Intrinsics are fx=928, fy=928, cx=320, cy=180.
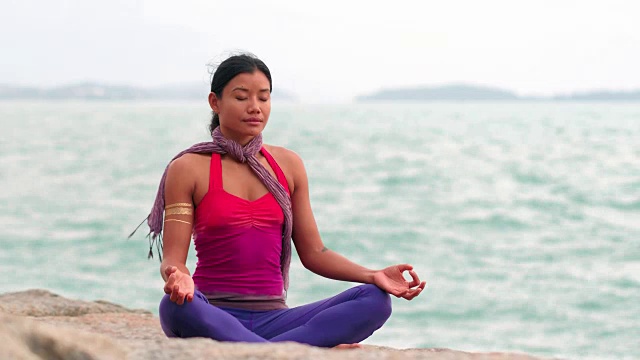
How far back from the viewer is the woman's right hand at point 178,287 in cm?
322

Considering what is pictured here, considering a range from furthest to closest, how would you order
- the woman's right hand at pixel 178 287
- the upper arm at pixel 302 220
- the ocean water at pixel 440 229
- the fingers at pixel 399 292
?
the ocean water at pixel 440 229
the upper arm at pixel 302 220
the fingers at pixel 399 292
the woman's right hand at pixel 178 287

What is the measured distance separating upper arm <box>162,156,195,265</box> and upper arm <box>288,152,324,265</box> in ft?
1.46

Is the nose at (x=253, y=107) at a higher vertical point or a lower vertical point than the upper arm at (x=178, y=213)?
higher

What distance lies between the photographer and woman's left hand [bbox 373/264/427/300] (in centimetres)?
347

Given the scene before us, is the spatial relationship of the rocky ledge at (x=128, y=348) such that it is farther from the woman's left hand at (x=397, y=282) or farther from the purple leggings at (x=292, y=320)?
the woman's left hand at (x=397, y=282)

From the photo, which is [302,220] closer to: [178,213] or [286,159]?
[286,159]

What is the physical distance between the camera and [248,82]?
3.60 metres

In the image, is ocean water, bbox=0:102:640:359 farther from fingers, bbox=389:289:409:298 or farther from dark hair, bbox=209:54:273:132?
dark hair, bbox=209:54:273:132

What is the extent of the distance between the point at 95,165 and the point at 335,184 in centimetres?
876

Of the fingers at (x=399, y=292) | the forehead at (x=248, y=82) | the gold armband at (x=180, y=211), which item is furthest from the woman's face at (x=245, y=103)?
A: the fingers at (x=399, y=292)

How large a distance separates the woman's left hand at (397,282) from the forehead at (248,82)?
86cm

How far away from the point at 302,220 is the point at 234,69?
67 centimetres

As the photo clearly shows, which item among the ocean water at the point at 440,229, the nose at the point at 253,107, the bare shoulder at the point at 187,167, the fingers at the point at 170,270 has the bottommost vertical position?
the ocean water at the point at 440,229

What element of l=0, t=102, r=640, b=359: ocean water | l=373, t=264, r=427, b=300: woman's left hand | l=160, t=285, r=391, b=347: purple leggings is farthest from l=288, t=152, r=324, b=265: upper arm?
l=0, t=102, r=640, b=359: ocean water
